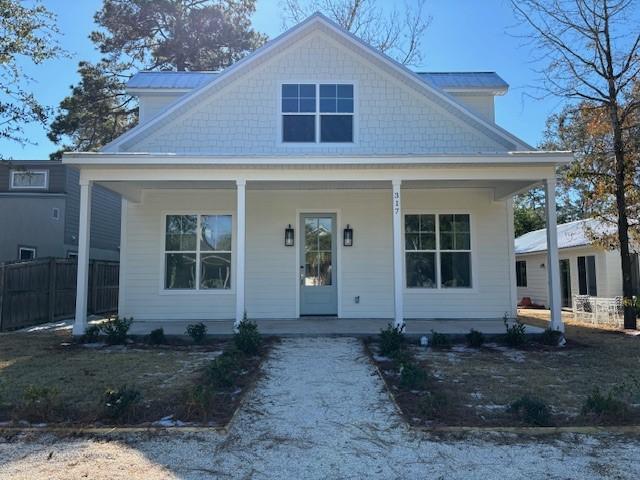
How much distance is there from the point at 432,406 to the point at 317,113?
764 cm

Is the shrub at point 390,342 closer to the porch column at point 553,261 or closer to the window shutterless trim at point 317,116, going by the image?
the porch column at point 553,261

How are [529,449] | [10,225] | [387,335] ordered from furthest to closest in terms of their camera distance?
[10,225] → [387,335] → [529,449]

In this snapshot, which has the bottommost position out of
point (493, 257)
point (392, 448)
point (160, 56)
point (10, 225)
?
point (392, 448)

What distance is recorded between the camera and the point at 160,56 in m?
23.3

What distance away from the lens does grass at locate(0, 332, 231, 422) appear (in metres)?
5.01

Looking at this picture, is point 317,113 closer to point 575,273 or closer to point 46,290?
point 46,290

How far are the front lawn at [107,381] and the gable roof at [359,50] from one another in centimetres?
448

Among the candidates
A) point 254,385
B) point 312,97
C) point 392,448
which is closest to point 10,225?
point 312,97

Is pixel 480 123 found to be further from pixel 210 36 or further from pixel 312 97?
pixel 210 36

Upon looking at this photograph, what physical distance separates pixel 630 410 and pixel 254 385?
3820 mm

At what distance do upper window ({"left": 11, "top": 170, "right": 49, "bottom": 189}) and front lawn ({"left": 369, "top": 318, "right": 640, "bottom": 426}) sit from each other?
1467cm

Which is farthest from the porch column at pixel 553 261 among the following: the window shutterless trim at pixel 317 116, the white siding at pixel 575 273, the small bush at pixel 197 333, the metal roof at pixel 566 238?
the white siding at pixel 575 273

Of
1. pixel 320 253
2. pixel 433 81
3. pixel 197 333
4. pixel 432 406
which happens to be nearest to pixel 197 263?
pixel 320 253

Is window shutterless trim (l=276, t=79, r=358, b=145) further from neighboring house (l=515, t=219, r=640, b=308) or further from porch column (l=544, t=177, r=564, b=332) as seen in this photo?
neighboring house (l=515, t=219, r=640, b=308)
